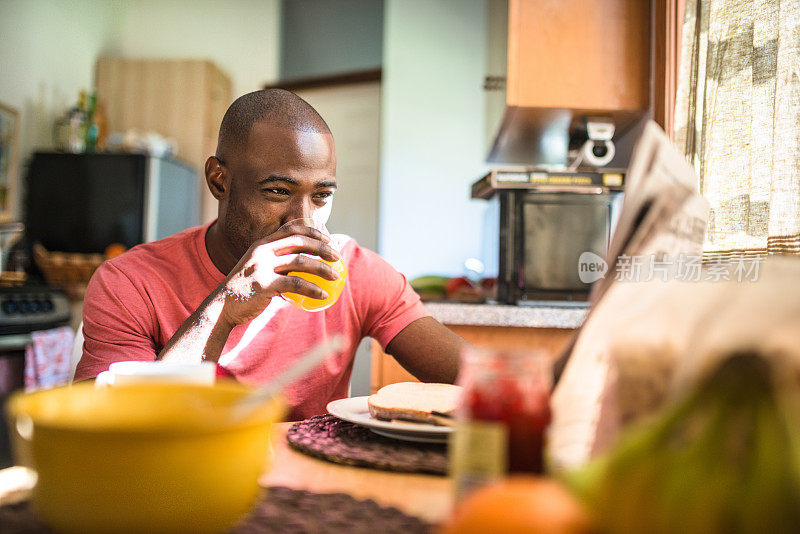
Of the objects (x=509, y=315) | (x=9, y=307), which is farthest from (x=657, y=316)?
(x=9, y=307)

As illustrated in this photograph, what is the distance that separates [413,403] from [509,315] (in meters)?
1.21

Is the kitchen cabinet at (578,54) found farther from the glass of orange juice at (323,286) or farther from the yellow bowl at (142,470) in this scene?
the yellow bowl at (142,470)

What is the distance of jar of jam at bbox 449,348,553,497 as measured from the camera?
39 cm

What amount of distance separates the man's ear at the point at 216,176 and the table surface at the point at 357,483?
2.81 ft

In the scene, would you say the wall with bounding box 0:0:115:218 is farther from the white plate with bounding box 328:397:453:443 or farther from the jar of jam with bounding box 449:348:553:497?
the jar of jam with bounding box 449:348:553:497

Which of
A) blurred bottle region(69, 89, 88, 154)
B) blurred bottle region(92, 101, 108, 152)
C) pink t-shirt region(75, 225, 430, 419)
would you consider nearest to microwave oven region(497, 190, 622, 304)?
pink t-shirt region(75, 225, 430, 419)

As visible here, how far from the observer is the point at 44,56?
364 cm

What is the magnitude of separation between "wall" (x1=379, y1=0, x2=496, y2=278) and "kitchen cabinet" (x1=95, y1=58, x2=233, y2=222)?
1.26 m

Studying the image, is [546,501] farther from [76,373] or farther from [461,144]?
[461,144]

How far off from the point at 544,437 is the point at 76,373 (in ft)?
3.11

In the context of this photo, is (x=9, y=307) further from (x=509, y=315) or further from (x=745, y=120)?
(x=745, y=120)

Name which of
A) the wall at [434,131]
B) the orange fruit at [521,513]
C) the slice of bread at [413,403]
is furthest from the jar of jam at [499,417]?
the wall at [434,131]

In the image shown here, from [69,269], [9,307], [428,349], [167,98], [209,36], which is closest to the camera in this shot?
[428,349]

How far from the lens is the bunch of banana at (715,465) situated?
0.31m
